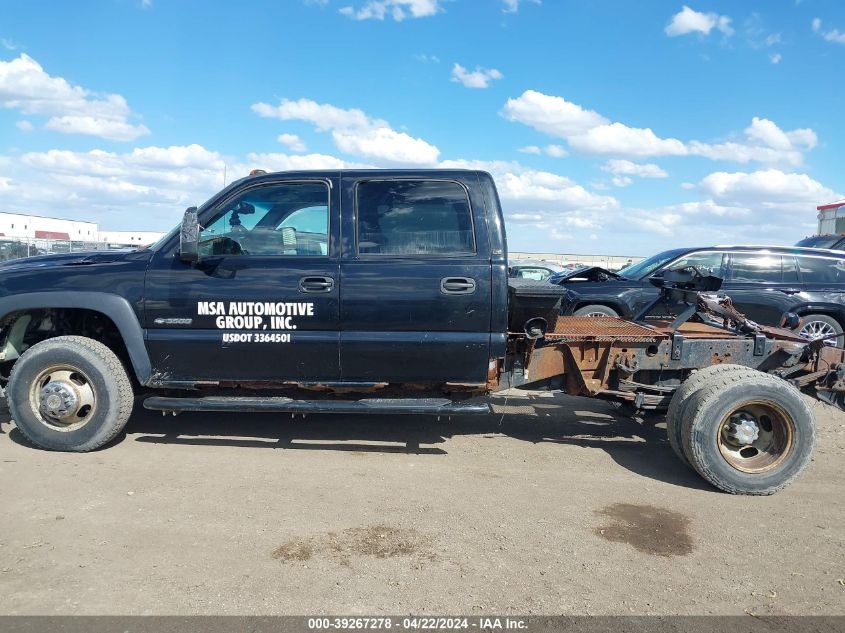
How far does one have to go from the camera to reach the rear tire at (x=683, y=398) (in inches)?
168

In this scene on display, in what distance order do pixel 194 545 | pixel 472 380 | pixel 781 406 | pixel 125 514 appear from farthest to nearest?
pixel 472 380 < pixel 781 406 < pixel 125 514 < pixel 194 545

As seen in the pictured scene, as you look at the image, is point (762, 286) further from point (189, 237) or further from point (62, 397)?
point (62, 397)

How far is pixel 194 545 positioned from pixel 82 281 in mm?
2280

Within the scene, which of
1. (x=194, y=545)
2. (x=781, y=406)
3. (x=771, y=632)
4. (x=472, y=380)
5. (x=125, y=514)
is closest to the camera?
(x=771, y=632)

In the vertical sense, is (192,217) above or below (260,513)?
above

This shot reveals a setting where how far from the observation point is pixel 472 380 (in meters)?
4.51

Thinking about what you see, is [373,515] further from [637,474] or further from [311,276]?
[637,474]

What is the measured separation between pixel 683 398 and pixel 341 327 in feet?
8.16

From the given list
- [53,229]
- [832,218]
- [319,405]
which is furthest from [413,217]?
[53,229]

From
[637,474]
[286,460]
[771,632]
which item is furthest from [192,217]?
[771,632]

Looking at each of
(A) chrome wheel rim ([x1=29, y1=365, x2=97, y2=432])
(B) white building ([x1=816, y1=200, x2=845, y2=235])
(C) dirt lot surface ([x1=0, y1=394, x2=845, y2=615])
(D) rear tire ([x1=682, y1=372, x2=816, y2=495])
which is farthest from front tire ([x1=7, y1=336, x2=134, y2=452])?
A: (B) white building ([x1=816, y1=200, x2=845, y2=235])

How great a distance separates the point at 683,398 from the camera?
14.2ft

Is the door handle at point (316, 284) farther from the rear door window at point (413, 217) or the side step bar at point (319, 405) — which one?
the side step bar at point (319, 405)

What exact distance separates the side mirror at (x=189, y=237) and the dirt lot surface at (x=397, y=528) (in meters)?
1.52
